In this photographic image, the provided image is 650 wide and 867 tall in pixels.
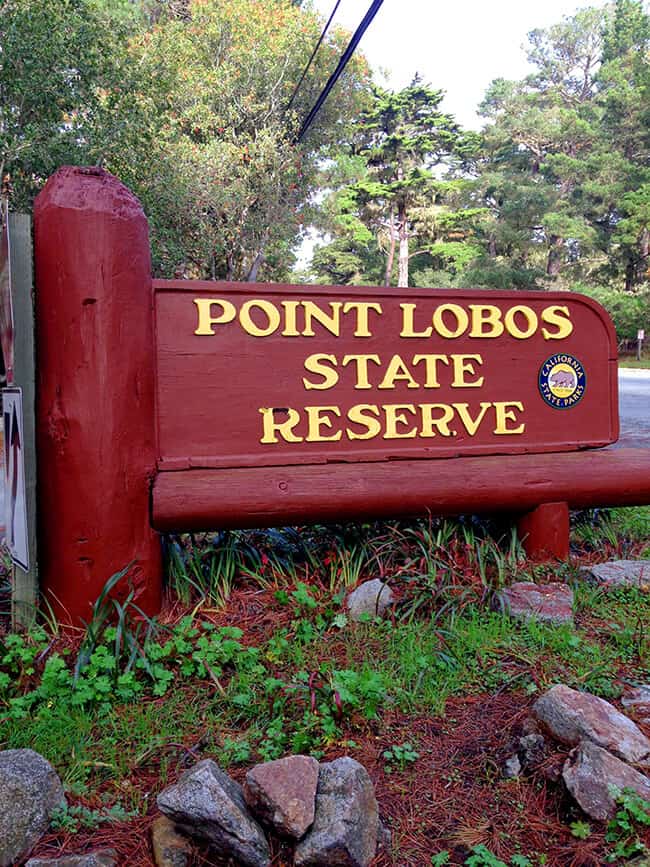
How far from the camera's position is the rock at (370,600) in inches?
124

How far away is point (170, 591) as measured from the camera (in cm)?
322

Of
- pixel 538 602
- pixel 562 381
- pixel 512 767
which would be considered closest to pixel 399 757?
pixel 512 767

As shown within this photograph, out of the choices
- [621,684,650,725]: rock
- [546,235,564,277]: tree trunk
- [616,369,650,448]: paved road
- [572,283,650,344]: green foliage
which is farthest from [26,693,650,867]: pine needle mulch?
[546,235,564,277]: tree trunk

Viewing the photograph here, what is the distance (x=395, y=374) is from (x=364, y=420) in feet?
0.93

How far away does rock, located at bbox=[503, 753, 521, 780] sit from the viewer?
210 centimetres

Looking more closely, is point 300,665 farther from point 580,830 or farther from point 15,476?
point 15,476

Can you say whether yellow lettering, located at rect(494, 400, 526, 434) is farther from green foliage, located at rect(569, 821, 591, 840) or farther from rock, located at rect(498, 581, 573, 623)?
green foliage, located at rect(569, 821, 591, 840)

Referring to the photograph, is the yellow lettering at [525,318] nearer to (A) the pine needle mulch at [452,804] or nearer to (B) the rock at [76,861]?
(A) the pine needle mulch at [452,804]

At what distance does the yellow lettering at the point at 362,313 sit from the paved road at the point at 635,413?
4.78m

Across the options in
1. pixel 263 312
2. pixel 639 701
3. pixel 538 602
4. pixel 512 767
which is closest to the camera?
pixel 512 767

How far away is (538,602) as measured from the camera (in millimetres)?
3133

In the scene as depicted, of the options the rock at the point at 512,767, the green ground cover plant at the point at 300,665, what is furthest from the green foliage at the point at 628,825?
the rock at the point at 512,767

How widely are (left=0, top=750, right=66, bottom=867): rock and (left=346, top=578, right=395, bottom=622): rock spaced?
1.49 metres

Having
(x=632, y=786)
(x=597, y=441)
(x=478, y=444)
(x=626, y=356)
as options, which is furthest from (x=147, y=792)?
(x=626, y=356)
